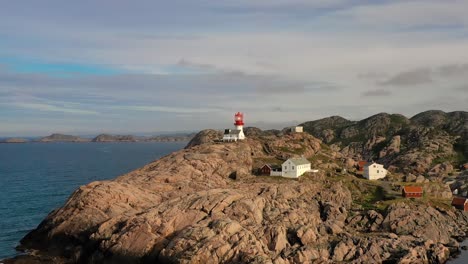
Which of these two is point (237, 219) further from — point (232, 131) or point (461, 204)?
point (461, 204)

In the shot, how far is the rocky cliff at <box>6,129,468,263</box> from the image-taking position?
6388 cm

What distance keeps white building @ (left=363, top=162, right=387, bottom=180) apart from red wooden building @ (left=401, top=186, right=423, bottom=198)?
15329mm

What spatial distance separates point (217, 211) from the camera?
71812 millimetres

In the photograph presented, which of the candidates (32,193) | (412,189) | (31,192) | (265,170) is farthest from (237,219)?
(31,192)

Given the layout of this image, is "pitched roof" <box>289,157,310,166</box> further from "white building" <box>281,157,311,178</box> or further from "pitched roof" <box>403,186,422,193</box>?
"pitched roof" <box>403,186,422,193</box>

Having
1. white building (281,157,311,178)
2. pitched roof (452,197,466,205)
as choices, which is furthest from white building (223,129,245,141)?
pitched roof (452,197,466,205)

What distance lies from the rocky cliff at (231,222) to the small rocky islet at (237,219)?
0.19 metres

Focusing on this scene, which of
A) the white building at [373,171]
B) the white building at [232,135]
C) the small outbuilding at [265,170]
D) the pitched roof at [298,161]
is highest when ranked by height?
the white building at [232,135]

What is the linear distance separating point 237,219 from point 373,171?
60.8 meters

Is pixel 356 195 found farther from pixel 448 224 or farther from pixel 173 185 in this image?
pixel 173 185

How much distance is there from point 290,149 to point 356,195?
104 ft

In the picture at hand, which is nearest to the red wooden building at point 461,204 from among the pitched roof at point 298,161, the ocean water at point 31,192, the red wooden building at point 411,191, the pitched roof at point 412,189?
the red wooden building at point 411,191

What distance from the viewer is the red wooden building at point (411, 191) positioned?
103 m

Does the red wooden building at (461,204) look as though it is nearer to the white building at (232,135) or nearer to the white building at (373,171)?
the white building at (373,171)
